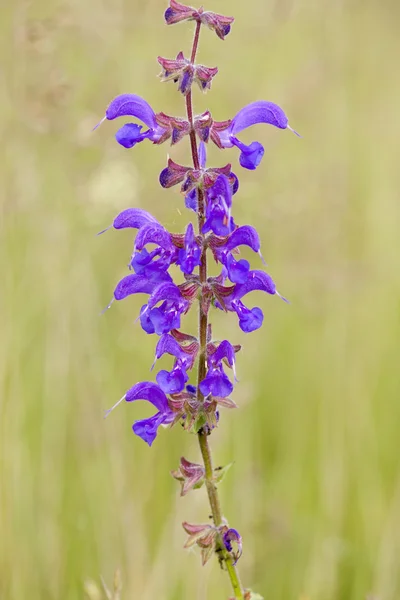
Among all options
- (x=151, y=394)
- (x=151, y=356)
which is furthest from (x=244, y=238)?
(x=151, y=356)

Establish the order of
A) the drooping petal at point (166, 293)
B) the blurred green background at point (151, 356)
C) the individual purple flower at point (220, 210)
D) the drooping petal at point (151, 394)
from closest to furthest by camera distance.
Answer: the individual purple flower at point (220, 210) → the drooping petal at point (166, 293) → the drooping petal at point (151, 394) → the blurred green background at point (151, 356)

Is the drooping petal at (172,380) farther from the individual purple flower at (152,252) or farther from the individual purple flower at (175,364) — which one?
the individual purple flower at (152,252)

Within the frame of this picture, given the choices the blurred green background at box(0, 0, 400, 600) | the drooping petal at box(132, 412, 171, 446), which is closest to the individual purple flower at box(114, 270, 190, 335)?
the drooping petal at box(132, 412, 171, 446)

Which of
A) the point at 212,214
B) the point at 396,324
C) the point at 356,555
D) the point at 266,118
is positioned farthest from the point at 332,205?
the point at 212,214

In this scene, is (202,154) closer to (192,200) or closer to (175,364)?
(192,200)

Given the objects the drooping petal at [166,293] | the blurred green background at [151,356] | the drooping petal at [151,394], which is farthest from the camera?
the blurred green background at [151,356]

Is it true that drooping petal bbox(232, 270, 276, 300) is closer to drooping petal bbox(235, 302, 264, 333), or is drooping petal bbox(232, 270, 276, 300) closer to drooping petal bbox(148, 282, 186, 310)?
drooping petal bbox(235, 302, 264, 333)

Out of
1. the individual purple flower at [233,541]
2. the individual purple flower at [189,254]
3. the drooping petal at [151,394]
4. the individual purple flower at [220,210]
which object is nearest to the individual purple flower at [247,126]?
the individual purple flower at [220,210]
